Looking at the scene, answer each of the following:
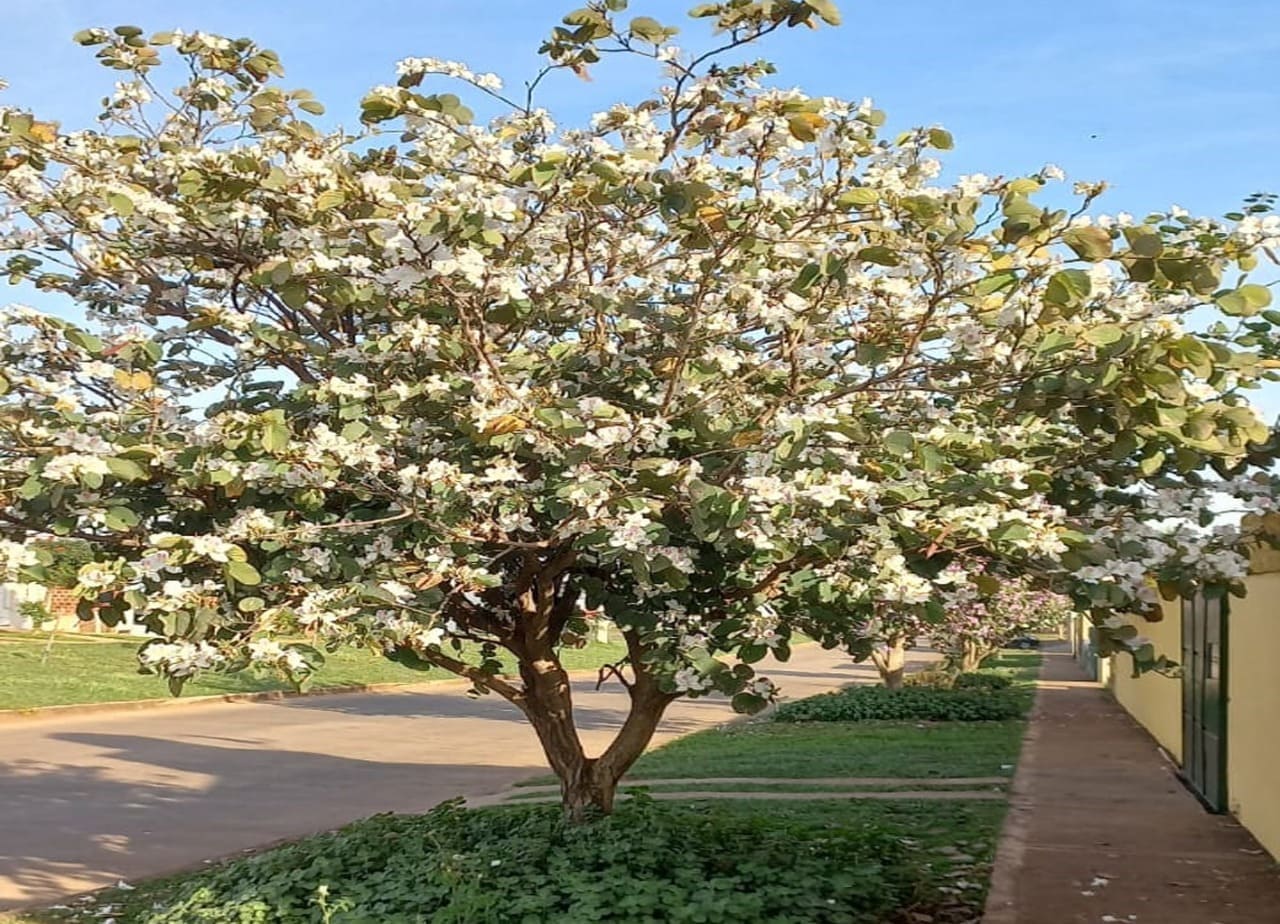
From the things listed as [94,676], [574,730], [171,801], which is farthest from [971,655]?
[574,730]

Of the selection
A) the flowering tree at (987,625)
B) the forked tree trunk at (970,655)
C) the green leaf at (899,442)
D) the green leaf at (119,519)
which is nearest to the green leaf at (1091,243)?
the green leaf at (899,442)

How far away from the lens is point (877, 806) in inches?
432

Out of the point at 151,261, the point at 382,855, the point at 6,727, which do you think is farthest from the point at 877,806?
the point at 6,727

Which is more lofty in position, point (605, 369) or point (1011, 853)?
point (605, 369)

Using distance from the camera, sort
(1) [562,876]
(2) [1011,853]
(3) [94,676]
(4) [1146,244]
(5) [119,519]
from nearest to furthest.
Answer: (4) [1146,244] → (5) [119,519] → (1) [562,876] → (2) [1011,853] → (3) [94,676]

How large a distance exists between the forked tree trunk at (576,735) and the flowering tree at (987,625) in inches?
485

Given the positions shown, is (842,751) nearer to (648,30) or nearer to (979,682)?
(979,682)

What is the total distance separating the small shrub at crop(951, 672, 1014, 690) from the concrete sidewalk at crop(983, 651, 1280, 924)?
8.39m

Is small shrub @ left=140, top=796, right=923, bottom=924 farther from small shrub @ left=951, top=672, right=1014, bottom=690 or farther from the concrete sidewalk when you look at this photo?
small shrub @ left=951, top=672, right=1014, bottom=690

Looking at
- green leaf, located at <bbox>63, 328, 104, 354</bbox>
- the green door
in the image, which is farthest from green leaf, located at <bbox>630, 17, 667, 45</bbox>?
the green door

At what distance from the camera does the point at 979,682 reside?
23.7m

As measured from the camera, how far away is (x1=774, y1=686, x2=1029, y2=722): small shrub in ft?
63.3

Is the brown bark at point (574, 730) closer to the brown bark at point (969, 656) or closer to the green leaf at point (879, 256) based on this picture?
the green leaf at point (879, 256)

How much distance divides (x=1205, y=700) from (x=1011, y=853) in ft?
12.1
